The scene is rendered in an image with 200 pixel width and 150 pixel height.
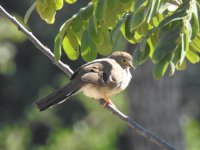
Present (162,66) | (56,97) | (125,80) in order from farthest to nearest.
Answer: (125,80) → (56,97) → (162,66)

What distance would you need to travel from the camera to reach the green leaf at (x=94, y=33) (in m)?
4.32

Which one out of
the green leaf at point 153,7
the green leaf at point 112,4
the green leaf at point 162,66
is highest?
the green leaf at point 153,7

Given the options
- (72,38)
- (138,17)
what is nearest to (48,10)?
(72,38)

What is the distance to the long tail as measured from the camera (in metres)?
5.45

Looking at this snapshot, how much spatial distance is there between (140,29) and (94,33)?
29 centimetres

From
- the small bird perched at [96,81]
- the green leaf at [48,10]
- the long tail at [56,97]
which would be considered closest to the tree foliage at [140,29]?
the green leaf at [48,10]

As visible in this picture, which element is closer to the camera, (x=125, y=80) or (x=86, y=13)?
(x=86, y=13)

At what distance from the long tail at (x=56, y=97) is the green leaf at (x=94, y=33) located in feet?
3.64

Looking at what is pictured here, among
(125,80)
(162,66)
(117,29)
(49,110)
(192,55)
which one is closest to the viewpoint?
(162,66)

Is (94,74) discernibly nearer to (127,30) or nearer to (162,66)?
(127,30)

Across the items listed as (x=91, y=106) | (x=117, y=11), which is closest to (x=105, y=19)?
(x=117, y=11)

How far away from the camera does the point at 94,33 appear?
4340 mm

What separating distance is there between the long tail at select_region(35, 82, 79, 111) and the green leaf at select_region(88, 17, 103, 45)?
3.64 feet

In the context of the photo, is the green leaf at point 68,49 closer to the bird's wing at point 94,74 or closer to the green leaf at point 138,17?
the green leaf at point 138,17
